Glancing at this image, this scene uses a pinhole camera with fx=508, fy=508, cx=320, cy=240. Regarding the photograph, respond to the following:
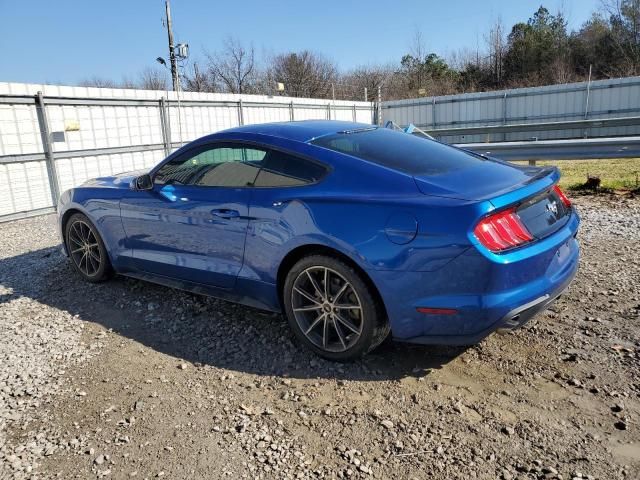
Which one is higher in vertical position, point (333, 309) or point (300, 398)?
point (333, 309)

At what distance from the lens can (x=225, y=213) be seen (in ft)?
12.2

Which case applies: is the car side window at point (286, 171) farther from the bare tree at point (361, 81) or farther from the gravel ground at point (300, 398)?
the bare tree at point (361, 81)

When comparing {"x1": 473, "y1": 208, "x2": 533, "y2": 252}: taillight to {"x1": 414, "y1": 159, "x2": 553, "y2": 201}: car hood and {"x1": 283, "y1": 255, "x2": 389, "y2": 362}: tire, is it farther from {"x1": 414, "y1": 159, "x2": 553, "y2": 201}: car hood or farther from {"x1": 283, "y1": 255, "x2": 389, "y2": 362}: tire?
{"x1": 283, "y1": 255, "x2": 389, "y2": 362}: tire

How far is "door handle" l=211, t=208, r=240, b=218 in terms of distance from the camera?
367 centimetres

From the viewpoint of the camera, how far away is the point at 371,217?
3.00m

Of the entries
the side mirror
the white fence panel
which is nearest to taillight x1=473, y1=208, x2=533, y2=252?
the side mirror

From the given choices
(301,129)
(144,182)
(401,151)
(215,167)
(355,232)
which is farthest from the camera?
(144,182)

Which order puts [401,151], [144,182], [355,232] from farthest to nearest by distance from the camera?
1. [144,182]
2. [401,151]
3. [355,232]

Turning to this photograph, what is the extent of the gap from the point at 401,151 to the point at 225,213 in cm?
135

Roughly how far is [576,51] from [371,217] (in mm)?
41979

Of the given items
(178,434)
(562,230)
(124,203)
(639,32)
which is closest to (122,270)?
(124,203)

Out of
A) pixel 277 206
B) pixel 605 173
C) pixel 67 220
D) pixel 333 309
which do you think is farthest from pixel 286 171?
pixel 605 173

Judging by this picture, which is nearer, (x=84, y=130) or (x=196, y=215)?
(x=196, y=215)

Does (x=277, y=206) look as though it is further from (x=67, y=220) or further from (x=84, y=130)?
(x=84, y=130)
